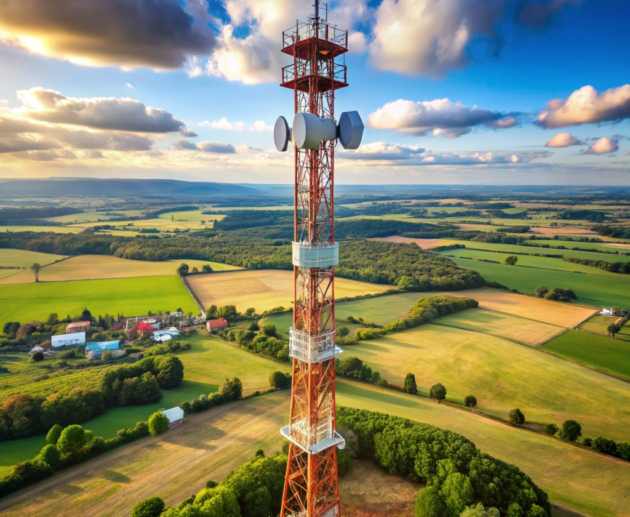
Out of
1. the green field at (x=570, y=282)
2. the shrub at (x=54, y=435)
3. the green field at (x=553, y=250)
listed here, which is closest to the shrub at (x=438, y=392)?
the shrub at (x=54, y=435)

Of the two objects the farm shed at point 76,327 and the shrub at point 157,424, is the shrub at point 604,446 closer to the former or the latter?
the shrub at point 157,424

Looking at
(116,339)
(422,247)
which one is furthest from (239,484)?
(422,247)

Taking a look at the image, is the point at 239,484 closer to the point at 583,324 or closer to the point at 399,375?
the point at 399,375

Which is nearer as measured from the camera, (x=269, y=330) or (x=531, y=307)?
(x=269, y=330)

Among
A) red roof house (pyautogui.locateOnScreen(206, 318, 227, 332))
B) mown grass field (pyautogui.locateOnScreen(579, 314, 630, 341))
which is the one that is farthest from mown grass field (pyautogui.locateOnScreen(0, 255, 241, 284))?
mown grass field (pyautogui.locateOnScreen(579, 314, 630, 341))

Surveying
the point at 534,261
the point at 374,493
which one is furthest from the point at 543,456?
the point at 534,261

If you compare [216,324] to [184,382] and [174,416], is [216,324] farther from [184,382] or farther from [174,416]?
[174,416]

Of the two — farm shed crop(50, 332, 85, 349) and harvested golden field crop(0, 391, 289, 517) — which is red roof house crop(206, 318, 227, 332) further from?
harvested golden field crop(0, 391, 289, 517)
